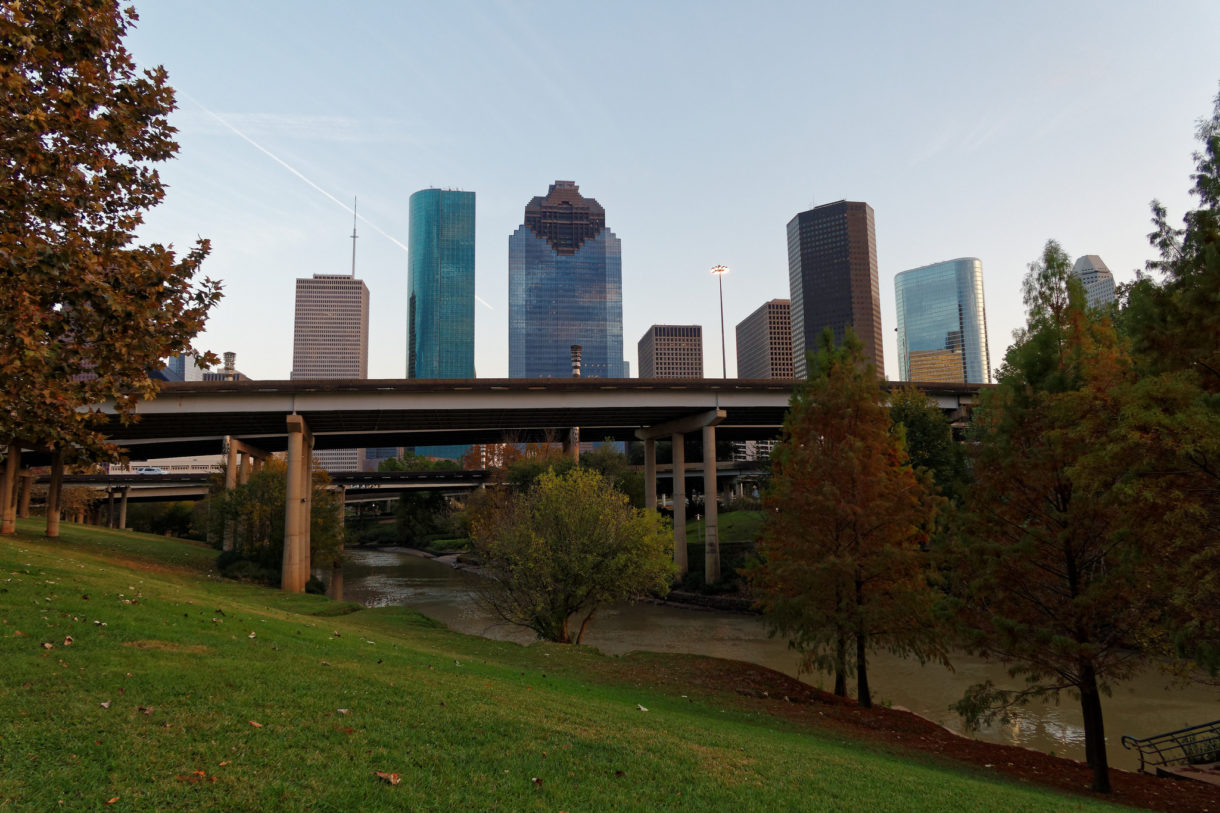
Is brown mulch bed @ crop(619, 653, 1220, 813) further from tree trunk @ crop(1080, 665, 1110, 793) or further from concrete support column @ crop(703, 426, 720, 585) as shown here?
concrete support column @ crop(703, 426, 720, 585)

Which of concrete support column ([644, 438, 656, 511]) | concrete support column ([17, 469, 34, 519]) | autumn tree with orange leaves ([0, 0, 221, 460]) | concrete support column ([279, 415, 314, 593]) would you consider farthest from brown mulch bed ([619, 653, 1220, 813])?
concrete support column ([17, 469, 34, 519])

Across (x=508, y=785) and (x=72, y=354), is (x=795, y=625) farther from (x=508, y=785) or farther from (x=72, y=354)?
(x=72, y=354)

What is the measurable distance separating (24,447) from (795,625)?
42797mm

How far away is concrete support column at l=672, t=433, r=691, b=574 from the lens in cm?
5419

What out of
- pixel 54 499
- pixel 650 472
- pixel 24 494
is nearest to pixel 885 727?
pixel 650 472

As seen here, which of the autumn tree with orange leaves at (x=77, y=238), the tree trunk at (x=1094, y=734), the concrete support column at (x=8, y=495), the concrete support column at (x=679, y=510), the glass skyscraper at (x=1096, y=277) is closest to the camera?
the autumn tree with orange leaves at (x=77, y=238)

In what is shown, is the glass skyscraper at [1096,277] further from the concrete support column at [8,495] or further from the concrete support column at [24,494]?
the concrete support column at [24,494]

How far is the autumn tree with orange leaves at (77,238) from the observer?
8203mm

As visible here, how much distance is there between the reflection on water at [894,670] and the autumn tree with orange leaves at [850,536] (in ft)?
12.6

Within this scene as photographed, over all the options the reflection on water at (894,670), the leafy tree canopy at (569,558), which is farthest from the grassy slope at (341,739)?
the leafy tree canopy at (569,558)

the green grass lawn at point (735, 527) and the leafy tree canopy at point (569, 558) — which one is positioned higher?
the leafy tree canopy at point (569, 558)

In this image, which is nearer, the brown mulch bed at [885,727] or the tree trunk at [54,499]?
the brown mulch bed at [885,727]

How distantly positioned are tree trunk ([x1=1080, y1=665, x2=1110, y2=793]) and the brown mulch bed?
28 cm

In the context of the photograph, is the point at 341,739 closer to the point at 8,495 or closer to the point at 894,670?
the point at 894,670
